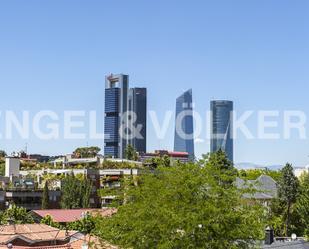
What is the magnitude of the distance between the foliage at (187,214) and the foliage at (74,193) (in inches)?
2067

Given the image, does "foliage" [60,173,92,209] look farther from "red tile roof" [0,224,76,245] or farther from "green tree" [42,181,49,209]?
"red tile roof" [0,224,76,245]

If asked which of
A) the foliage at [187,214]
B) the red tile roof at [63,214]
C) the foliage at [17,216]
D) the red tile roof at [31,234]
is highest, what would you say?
the foliage at [187,214]

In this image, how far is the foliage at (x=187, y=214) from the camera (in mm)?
26469

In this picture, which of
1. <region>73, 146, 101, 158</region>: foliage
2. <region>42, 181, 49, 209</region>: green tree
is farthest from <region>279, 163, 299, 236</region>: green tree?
<region>73, 146, 101, 158</region>: foliage

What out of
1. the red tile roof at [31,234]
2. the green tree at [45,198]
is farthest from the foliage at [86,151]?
the red tile roof at [31,234]

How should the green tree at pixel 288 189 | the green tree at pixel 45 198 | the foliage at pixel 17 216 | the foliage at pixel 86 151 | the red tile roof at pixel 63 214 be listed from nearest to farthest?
the foliage at pixel 17 216, the green tree at pixel 288 189, the red tile roof at pixel 63 214, the green tree at pixel 45 198, the foliage at pixel 86 151

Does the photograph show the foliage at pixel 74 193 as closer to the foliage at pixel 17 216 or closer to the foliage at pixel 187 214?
the foliage at pixel 17 216

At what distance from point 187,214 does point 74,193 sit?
57.8 metres

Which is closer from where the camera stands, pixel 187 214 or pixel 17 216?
pixel 187 214

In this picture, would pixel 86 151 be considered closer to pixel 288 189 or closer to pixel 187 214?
pixel 288 189

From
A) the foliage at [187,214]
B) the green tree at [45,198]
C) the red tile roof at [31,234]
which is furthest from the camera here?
the green tree at [45,198]

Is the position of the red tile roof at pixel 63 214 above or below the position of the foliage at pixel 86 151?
below

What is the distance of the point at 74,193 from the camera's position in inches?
3258

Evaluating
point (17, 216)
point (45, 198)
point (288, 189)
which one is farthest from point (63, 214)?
point (288, 189)
